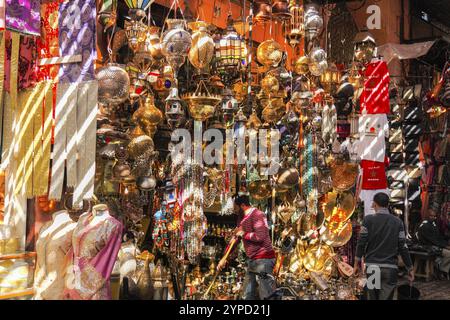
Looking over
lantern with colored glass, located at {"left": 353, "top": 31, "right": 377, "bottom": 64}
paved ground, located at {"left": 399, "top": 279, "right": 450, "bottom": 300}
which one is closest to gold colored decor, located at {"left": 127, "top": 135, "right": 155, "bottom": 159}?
lantern with colored glass, located at {"left": 353, "top": 31, "right": 377, "bottom": 64}

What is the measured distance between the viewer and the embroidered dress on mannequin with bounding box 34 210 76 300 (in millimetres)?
3471

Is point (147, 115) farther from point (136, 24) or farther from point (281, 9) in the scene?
point (281, 9)

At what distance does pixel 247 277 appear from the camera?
5.07 m

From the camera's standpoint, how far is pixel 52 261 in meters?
3.49

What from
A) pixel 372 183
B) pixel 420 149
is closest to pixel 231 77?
pixel 372 183

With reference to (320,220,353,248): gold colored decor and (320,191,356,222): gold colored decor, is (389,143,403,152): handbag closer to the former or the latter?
(320,191,356,222): gold colored decor

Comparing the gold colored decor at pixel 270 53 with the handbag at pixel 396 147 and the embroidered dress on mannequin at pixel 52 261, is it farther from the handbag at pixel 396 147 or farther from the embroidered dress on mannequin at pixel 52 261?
the handbag at pixel 396 147

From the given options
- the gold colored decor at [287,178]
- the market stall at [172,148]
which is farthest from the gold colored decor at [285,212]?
the gold colored decor at [287,178]

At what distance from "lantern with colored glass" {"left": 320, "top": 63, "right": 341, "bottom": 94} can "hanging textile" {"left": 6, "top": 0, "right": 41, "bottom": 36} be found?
3533mm

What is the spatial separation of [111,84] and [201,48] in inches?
31.3

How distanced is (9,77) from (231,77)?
1.69 m

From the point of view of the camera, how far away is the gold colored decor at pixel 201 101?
167 inches

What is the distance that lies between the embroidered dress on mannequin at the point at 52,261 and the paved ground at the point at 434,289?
4.50m
